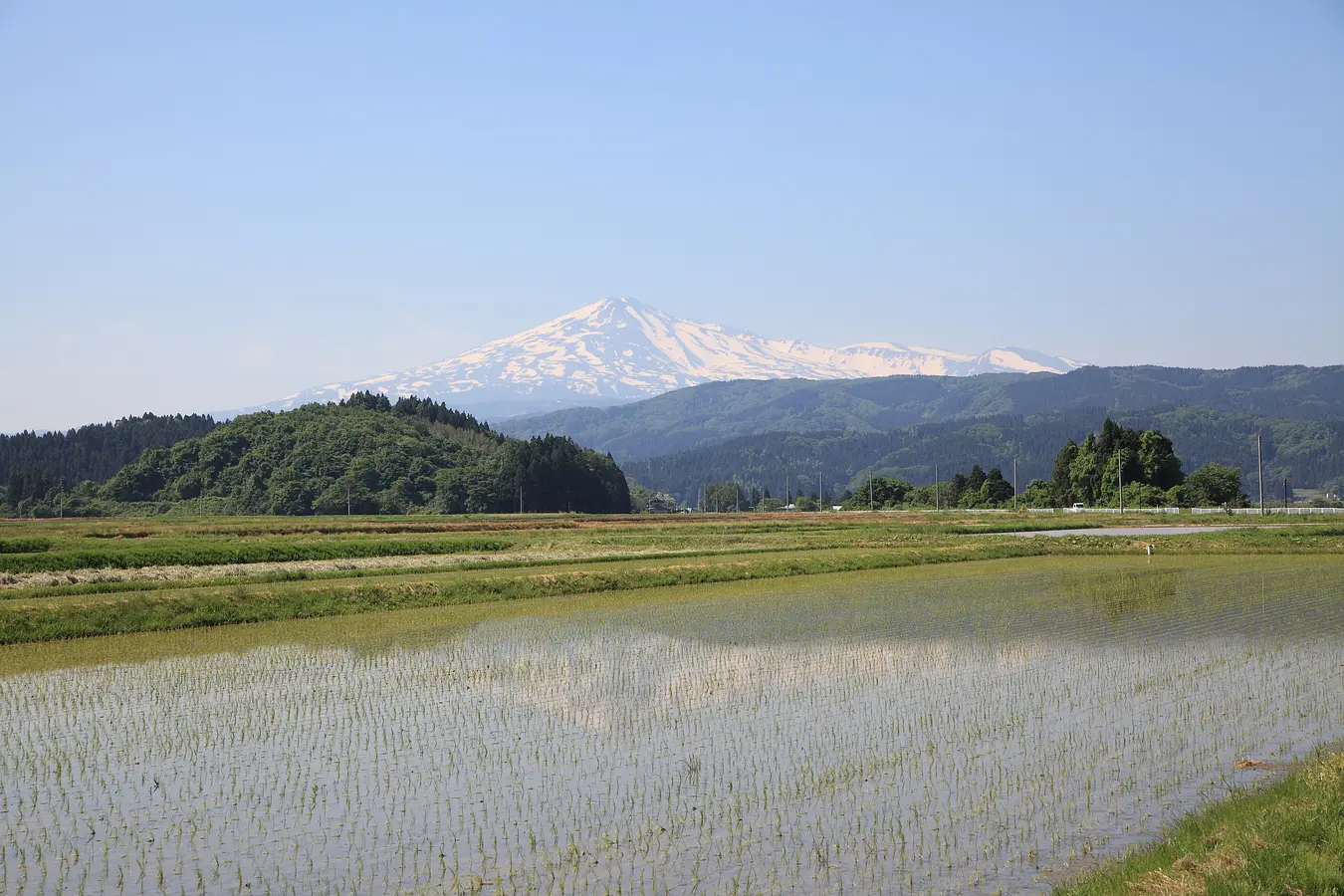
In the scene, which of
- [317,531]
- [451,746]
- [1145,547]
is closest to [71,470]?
[317,531]

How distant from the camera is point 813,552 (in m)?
55.0

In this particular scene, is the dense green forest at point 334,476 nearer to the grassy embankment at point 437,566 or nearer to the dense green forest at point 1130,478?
the dense green forest at point 1130,478

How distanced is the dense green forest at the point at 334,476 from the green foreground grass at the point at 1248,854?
427ft

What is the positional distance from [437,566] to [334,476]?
337 ft

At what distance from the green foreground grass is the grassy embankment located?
25.7 m

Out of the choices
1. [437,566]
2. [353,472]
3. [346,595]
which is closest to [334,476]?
[353,472]

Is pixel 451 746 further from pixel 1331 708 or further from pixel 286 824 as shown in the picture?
pixel 1331 708

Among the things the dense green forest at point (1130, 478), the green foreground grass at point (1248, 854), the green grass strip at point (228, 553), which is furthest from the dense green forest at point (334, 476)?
the green foreground grass at point (1248, 854)

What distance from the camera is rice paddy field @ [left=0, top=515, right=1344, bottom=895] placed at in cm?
1108

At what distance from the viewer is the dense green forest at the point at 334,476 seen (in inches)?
5546

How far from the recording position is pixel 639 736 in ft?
52.6

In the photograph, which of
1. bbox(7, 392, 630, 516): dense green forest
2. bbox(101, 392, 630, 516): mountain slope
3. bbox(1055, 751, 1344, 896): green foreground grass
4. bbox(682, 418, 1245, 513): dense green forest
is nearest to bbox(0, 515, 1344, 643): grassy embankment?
bbox(1055, 751, 1344, 896): green foreground grass

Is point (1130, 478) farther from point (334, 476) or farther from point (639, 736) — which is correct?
point (639, 736)

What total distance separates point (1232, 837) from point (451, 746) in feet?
31.4
